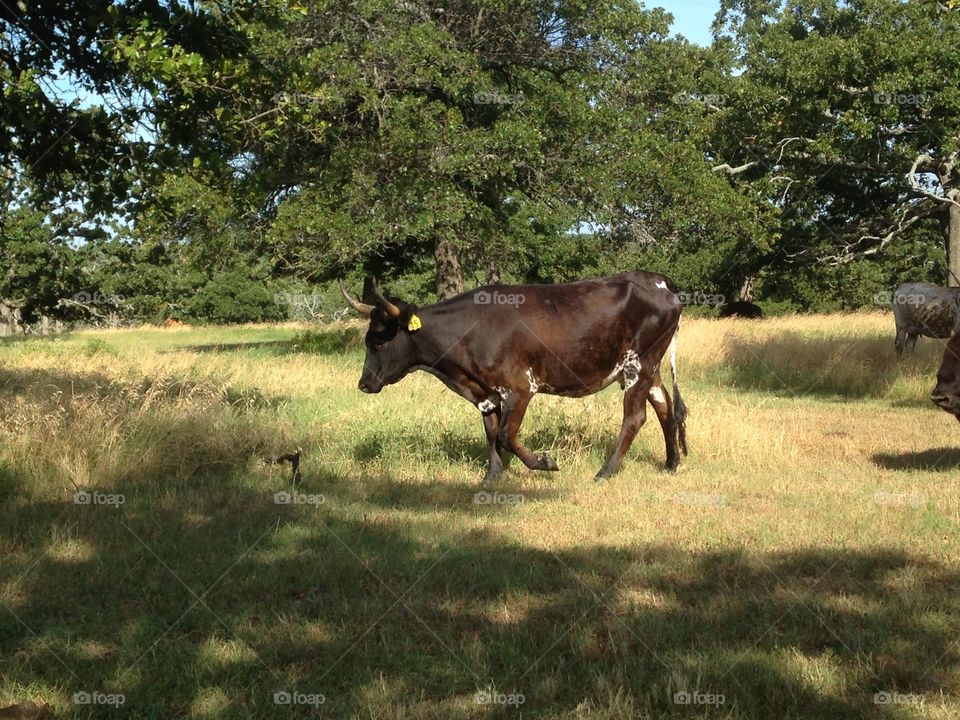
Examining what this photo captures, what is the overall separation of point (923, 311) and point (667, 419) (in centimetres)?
933

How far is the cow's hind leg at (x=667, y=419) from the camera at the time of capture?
965 cm

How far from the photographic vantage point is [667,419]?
387 inches

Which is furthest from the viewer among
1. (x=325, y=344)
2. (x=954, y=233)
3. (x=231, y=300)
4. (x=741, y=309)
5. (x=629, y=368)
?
(x=231, y=300)

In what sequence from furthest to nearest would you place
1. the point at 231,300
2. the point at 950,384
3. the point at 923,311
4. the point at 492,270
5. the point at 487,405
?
the point at 231,300 < the point at 492,270 < the point at 923,311 < the point at 487,405 < the point at 950,384

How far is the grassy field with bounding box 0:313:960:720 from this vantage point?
4488 mm

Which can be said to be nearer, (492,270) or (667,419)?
(667,419)

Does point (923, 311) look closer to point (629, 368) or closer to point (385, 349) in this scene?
point (629, 368)

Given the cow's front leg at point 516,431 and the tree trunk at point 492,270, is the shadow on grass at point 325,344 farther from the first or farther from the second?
the cow's front leg at point 516,431

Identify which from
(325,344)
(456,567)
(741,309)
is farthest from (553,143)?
(741,309)

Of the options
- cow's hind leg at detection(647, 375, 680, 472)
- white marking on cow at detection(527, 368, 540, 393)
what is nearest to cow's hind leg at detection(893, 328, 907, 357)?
cow's hind leg at detection(647, 375, 680, 472)

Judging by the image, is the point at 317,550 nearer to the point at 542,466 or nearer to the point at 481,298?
the point at 542,466

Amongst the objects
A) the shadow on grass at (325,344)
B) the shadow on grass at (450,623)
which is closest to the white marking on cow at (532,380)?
the shadow on grass at (450,623)

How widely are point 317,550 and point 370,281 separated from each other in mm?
3469

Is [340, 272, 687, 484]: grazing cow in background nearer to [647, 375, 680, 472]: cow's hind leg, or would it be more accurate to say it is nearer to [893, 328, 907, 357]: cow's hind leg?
[647, 375, 680, 472]: cow's hind leg
